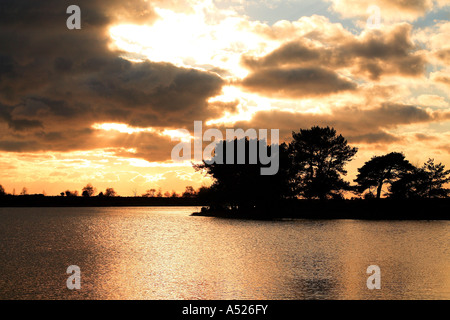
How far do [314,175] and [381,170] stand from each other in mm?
15723

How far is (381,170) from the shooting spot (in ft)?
332

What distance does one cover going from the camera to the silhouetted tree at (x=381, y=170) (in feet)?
328

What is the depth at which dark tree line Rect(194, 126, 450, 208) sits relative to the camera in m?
97.1

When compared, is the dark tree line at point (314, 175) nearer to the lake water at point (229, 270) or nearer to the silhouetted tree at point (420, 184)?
the silhouetted tree at point (420, 184)

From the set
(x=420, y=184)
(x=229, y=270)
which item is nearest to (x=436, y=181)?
(x=420, y=184)

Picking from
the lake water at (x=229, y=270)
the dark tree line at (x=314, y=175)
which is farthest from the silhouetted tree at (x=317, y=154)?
the lake water at (x=229, y=270)

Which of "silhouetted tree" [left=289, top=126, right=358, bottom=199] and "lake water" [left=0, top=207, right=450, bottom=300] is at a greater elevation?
"silhouetted tree" [left=289, top=126, right=358, bottom=199]

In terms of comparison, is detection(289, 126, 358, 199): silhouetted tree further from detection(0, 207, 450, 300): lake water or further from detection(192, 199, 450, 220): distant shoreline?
detection(0, 207, 450, 300): lake water

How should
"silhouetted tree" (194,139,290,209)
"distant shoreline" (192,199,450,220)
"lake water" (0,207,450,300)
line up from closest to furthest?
"lake water" (0,207,450,300) < "distant shoreline" (192,199,450,220) < "silhouetted tree" (194,139,290,209)

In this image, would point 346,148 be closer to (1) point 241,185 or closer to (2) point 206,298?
(1) point 241,185

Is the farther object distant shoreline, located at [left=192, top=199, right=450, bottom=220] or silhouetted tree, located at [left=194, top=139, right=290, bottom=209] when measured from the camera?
silhouetted tree, located at [left=194, top=139, right=290, bottom=209]

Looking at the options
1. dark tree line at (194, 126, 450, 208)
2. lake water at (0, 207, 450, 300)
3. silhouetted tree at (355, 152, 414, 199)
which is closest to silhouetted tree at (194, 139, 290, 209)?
dark tree line at (194, 126, 450, 208)
